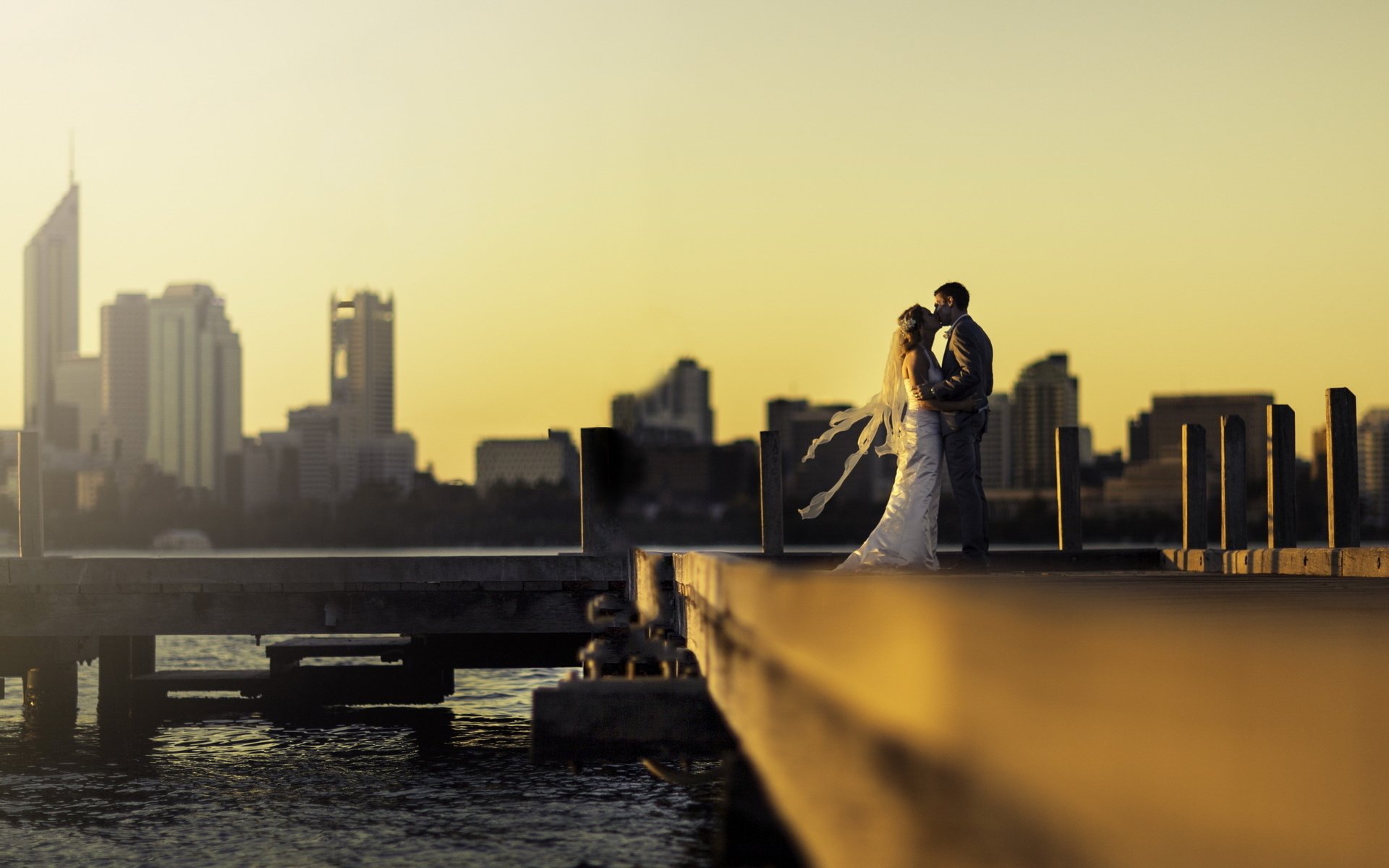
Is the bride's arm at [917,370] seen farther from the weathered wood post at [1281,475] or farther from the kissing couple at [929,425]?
the weathered wood post at [1281,475]

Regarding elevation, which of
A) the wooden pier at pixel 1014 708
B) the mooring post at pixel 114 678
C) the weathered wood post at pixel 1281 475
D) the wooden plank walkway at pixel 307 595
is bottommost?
the mooring post at pixel 114 678

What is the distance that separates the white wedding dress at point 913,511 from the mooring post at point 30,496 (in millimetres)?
13419

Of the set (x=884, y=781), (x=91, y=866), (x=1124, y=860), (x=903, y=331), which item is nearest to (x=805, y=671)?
(x=884, y=781)

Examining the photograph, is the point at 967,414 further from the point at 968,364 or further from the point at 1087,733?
the point at 1087,733

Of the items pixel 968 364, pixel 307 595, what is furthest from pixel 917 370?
pixel 307 595

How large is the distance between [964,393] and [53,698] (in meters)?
15.2

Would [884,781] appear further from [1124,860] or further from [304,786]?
[304,786]

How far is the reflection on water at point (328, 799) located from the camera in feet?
43.9

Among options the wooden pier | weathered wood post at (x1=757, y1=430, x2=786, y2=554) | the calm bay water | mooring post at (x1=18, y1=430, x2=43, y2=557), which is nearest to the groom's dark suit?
the wooden pier

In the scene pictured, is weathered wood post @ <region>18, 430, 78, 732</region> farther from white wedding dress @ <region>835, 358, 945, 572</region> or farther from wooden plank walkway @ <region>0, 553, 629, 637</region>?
white wedding dress @ <region>835, 358, 945, 572</region>

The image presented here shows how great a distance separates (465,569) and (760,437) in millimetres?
3920

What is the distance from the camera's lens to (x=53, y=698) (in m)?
22.2

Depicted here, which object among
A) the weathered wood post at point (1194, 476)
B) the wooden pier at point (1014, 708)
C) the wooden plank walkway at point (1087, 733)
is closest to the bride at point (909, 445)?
the wooden pier at point (1014, 708)

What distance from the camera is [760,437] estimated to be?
1852 centimetres
